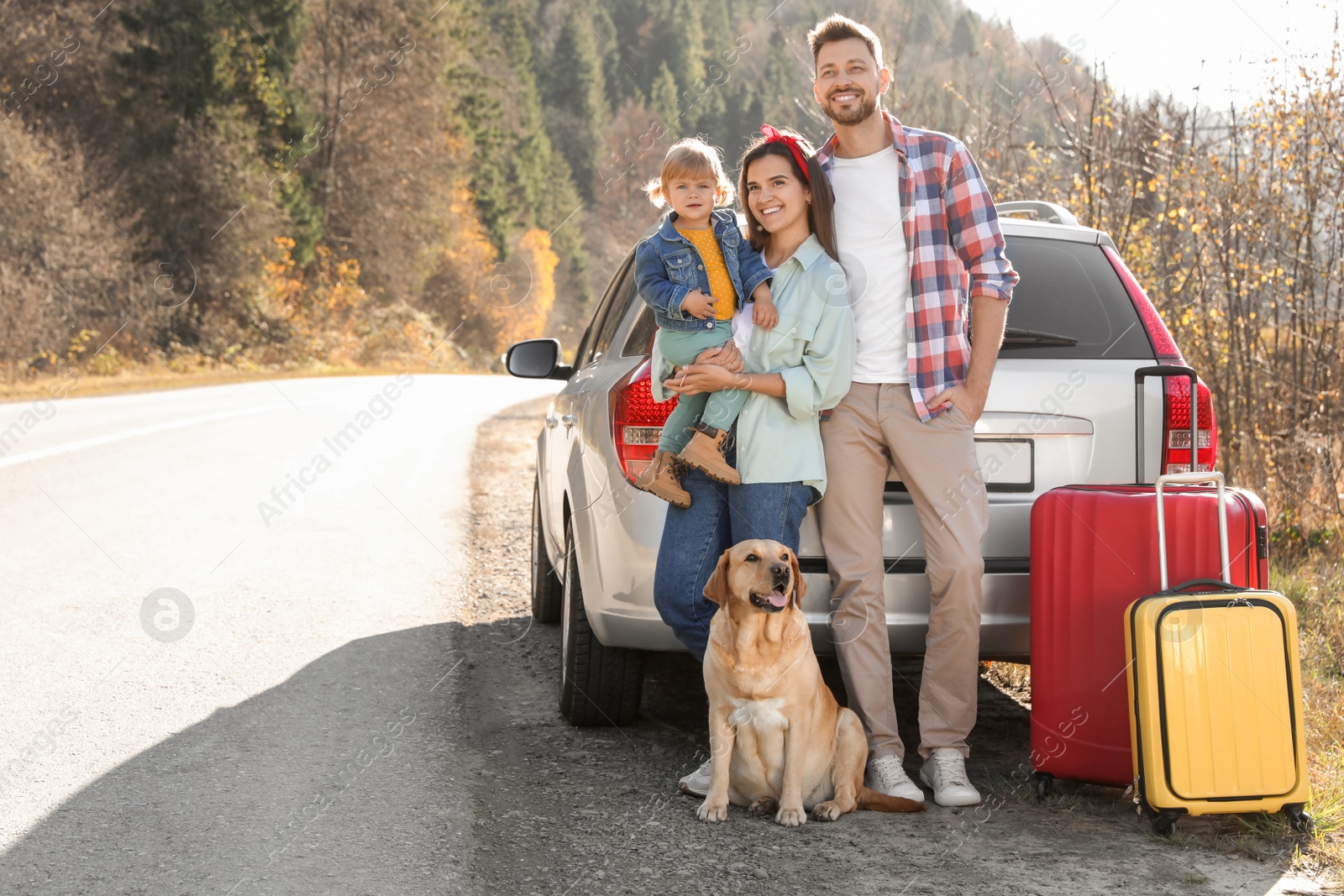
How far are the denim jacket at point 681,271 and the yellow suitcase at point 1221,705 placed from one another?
1518 millimetres

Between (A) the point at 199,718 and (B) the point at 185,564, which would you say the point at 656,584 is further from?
(B) the point at 185,564

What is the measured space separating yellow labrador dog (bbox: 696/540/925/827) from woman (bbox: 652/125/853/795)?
Result: 182 mm

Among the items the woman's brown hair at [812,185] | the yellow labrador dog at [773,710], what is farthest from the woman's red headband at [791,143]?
the yellow labrador dog at [773,710]

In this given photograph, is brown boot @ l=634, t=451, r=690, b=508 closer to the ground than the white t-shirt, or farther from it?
closer to the ground

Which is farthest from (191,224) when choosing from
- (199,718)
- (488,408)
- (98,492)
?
(199,718)

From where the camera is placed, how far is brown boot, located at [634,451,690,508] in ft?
12.4

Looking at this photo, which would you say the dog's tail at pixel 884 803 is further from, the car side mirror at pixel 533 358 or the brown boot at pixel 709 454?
the car side mirror at pixel 533 358

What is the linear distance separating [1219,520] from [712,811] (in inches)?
65.7

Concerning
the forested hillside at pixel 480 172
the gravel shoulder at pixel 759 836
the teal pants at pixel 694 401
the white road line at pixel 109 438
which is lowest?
the gravel shoulder at pixel 759 836

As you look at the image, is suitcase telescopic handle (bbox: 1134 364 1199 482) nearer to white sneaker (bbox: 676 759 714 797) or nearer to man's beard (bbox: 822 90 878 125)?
man's beard (bbox: 822 90 878 125)

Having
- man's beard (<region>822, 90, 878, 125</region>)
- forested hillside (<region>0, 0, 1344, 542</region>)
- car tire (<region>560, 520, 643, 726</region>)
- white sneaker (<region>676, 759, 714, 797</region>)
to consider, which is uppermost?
forested hillside (<region>0, 0, 1344, 542</region>)

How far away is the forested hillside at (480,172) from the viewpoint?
8.09 meters

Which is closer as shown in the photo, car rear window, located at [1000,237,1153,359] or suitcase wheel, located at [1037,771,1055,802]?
suitcase wheel, located at [1037,771,1055,802]

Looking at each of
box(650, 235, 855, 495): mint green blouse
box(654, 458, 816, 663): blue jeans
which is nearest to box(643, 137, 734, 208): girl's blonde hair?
box(650, 235, 855, 495): mint green blouse
